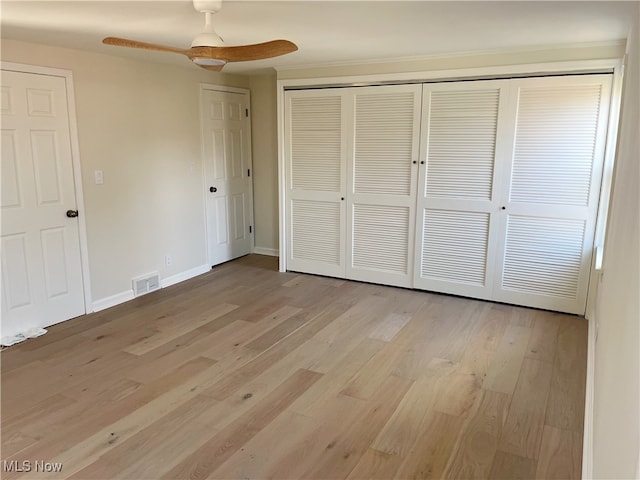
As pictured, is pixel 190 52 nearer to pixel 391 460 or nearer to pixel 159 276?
pixel 391 460

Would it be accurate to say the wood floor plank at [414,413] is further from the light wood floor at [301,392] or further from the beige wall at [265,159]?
the beige wall at [265,159]

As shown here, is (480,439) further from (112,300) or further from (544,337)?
(112,300)

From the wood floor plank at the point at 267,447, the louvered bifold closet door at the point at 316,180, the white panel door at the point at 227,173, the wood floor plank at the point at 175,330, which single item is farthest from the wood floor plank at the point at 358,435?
Answer: the white panel door at the point at 227,173

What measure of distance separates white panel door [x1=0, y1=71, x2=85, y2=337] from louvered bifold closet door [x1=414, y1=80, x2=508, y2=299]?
3.11m

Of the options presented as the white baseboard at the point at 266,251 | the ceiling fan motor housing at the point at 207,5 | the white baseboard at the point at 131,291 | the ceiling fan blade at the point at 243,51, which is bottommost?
the white baseboard at the point at 131,291

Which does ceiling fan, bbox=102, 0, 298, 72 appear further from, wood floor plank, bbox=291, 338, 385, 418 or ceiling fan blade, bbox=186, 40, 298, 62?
wood floor plank, bbox=291, 338, 385, 418

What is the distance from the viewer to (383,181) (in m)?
4.77

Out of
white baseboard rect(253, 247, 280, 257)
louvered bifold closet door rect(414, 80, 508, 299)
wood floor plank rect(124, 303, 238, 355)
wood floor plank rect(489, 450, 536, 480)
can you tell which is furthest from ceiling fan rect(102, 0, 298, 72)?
white baseboard rect(253, 247, 280, 257)

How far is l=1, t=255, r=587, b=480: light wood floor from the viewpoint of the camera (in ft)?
7.54

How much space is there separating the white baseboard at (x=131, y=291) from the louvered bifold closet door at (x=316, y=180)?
3.36 ft

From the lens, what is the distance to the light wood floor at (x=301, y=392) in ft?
7.54

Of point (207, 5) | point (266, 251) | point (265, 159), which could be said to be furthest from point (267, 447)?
point (265, 159)

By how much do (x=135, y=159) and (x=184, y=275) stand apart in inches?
53.6

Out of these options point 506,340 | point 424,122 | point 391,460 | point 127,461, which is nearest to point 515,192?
point 424,122
